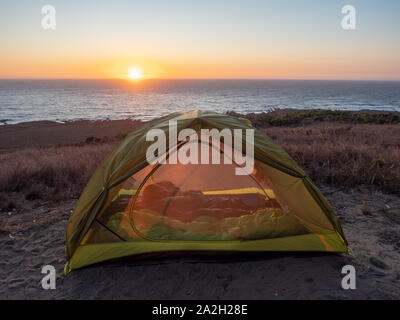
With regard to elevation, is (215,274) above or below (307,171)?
below

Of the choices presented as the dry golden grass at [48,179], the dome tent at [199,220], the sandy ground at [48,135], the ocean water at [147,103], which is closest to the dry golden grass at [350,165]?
the dome tent at [199,220]

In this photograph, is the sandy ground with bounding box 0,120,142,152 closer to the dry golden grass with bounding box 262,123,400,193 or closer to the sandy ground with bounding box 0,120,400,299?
the dry golden grass with bounding box 262,123,400,193

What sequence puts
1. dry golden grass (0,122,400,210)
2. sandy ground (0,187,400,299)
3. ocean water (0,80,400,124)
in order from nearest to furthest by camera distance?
sandy ground (0,187,400,299), dry golden grass (0,122,400,210), ocean water (0,80,400,124)

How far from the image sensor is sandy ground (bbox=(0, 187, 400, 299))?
335cm

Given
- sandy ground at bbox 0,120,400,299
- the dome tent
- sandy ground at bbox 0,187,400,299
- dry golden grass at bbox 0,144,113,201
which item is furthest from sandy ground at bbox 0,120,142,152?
the dome tent

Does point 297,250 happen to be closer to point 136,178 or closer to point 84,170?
point 136,178

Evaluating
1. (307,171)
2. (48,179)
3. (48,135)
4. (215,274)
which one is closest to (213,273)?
(215,274)

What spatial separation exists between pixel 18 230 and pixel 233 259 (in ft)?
12.0

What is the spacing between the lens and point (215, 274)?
368 cm

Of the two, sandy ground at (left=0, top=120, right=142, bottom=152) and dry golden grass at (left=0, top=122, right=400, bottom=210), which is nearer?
dry golden grass at (left=0, top=122, right=400, bottom=210)

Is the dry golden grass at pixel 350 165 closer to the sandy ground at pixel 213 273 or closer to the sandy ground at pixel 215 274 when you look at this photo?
the sandy ground at pixel 213 273

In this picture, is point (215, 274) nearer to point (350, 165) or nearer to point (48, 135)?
point (350, 165)

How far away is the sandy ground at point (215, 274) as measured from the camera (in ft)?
11.0
